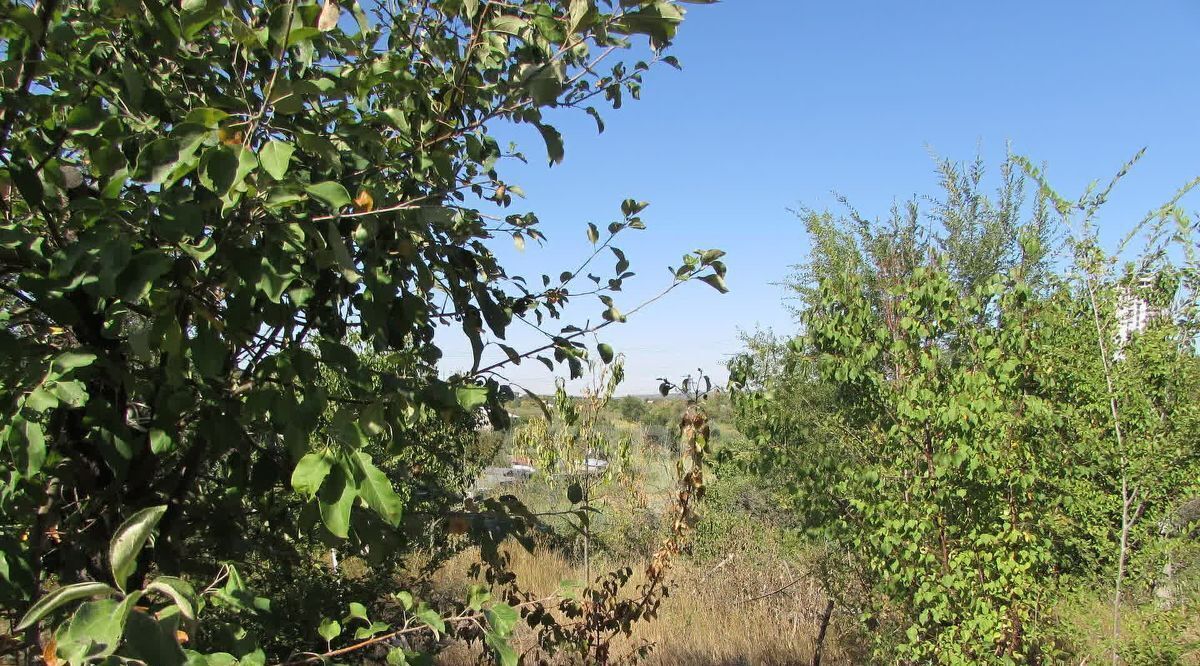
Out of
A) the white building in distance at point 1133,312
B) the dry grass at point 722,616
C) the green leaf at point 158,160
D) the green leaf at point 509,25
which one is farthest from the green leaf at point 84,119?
the white building in distance at point 1133,312

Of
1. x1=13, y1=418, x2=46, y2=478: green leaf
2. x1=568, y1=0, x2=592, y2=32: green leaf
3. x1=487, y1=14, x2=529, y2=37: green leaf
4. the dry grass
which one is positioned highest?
x1=487, y1=14, x2=529, y2=37: green leaf

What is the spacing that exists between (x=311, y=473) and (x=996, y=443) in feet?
10.4

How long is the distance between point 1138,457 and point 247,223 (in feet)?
13.3

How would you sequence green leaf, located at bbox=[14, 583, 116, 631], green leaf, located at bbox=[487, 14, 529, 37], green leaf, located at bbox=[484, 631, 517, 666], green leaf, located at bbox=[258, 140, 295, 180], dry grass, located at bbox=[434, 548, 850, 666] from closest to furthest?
1. green leaf, located at bbox=[14, 583, 116, 631]
2. green leaf, located at bbox=[258, 140, 295, 180]
3. green leaf, located at bbox=[484, 631, 517, 666]
4. green leaf, located at bbox=[487, 14, 529, 37]
5. dry grass, located at bbox=[434, 548, 850, 666]

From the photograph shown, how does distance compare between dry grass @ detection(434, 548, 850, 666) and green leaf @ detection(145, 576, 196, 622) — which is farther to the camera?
dry grass @ detection(434, 548, 850, 666)

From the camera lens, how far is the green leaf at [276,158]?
83cm

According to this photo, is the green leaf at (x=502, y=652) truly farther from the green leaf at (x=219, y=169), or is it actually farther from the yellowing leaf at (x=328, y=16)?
the yellowing leaf at (x=328, y=16)

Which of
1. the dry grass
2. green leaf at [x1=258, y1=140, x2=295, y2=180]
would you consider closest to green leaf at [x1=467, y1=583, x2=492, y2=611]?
green leaf at [x1=258, y1=140, x2=295, y2=180]

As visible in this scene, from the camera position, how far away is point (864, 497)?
140 inches

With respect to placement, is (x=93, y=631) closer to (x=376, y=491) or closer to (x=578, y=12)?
(x=376, y=491)

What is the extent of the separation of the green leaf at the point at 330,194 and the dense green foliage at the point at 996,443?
241cm

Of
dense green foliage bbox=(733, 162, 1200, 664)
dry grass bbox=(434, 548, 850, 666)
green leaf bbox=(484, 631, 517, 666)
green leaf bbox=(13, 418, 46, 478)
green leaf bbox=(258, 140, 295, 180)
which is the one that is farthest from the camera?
dry grass bbox=(434, 548, 850, 666)

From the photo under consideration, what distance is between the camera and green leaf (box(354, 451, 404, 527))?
869mm

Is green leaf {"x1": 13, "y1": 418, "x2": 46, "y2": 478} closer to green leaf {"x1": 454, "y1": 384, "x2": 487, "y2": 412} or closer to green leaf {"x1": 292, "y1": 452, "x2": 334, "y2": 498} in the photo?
green leaf {"x1": 292, "y1": 452, "x2": 334, "y2": 498}
